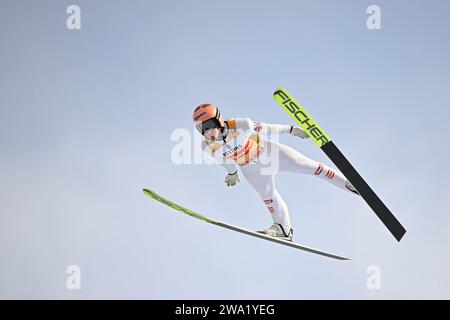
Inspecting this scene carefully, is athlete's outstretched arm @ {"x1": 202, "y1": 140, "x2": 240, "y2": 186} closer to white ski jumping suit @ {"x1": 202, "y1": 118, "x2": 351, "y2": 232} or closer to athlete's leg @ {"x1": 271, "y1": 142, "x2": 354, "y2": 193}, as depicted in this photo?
white ski jumping suit @ {"x1": 202, "y1": 118, "x2": 351, "y2": 232}

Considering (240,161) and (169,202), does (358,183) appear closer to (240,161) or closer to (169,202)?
(240,161)

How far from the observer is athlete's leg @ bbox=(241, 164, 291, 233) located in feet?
28.7

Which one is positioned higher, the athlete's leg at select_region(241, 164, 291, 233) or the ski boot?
the athlete's leg at select_region(241, 164, 291, 233)

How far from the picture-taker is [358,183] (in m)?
8.20

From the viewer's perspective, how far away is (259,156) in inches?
341

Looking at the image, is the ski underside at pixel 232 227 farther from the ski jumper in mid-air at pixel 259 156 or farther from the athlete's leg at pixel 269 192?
the athlete's leg at pixel 269 192

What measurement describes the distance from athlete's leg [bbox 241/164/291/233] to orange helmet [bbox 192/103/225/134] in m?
1.08

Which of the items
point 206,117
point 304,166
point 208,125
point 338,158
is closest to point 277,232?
point 304,166

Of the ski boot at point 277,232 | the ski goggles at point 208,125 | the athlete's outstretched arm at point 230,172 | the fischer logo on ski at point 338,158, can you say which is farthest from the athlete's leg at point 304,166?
the ski goggles at point 208,125

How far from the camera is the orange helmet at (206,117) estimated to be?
801 cm

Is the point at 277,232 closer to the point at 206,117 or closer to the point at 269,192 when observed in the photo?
the point at 269,192

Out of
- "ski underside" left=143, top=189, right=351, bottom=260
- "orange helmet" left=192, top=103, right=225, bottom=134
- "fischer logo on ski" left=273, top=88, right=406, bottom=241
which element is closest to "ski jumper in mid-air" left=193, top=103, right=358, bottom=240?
"orange helmet" left=192, top=103, right=225, bottom=134

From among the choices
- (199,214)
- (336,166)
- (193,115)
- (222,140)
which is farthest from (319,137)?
(199,214)

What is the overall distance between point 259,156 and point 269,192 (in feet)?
2.35
